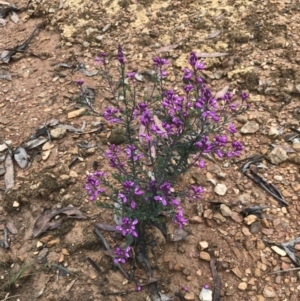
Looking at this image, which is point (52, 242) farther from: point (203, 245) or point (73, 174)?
point (203, 245)

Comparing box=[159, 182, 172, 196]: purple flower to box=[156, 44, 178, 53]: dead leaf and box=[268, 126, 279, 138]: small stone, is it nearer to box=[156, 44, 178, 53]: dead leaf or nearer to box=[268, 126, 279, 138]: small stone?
box=[268, 126, 279, 138]: small stone

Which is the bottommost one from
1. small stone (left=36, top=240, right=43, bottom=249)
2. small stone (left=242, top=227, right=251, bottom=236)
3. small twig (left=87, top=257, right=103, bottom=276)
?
small stone (left=242, top=227, right=251, bottom=236)

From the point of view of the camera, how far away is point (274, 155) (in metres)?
3.40

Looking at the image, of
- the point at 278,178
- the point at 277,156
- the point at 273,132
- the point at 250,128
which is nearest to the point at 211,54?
the point at 250,128

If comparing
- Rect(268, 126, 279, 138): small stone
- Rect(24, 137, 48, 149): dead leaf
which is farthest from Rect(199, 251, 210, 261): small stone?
Rect(24, 137, 48, 149): dead leaf

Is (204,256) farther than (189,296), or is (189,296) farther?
(204,256)

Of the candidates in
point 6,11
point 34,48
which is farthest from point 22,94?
point 6,11

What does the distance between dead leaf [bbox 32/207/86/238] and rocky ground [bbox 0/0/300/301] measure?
0.02 m

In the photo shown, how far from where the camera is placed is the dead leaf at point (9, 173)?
11.0ft

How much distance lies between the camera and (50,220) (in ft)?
10.1

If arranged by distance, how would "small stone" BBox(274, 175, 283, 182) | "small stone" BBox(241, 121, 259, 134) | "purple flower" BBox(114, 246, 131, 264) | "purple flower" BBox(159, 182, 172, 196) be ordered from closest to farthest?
"purple flower" BBox(159, 182, 172, 196)
"purple flower" BBox(114, 246, 131, 264)
"small stone" BBox(274, 175, 283, 182)
"small stone" BBox(241, 121, 259, 134)

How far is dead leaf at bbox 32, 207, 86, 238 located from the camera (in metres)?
3.05

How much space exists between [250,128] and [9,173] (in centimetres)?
188

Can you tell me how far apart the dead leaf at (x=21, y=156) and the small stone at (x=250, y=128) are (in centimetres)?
169
